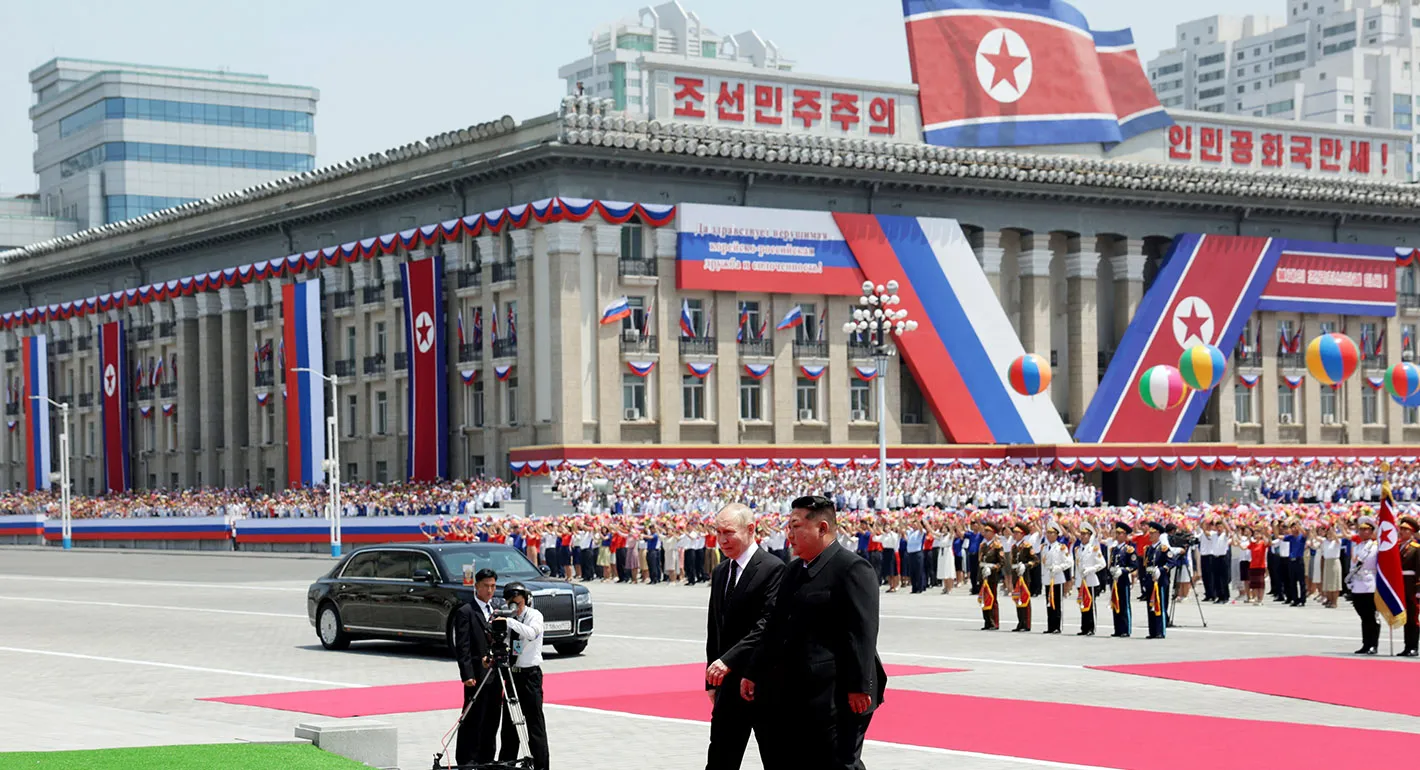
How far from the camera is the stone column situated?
76625 mm

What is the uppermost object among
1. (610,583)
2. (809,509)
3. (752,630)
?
→ (809,509)

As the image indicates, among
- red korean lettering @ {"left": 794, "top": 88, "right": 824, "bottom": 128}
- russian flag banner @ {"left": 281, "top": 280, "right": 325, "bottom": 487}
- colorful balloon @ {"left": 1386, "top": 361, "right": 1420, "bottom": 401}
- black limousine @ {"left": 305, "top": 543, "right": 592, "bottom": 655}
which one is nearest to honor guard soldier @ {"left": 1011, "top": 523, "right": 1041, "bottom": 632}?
black limousine @ {"left": 305, "top": 543, "right": 592, "bottom": 655}

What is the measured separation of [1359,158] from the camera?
8450 centimetres

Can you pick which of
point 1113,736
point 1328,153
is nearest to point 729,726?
point 1113,736

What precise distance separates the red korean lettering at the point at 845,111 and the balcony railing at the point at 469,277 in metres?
14.0

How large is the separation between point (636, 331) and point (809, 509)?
55.9 metres

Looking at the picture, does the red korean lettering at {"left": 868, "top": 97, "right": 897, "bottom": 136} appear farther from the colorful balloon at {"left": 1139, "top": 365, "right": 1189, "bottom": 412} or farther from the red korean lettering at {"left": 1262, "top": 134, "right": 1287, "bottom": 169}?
the colorful balloon at {"left": 1139, "top": 365, "right": 1189, "bottom": 412}

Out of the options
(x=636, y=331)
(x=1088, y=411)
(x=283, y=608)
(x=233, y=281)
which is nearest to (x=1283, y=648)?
(x=283, y=608)

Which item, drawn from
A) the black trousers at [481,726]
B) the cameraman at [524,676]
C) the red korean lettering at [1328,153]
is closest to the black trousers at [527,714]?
the cameraman at [524,676]

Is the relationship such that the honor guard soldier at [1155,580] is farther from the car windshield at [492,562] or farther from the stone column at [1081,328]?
the stone column at [1081,328]

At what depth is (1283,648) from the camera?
86.7 ft

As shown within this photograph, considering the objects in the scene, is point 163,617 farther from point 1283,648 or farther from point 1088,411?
point 1088,411

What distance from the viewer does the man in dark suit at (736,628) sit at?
11.8 meters

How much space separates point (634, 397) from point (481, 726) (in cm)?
5218
